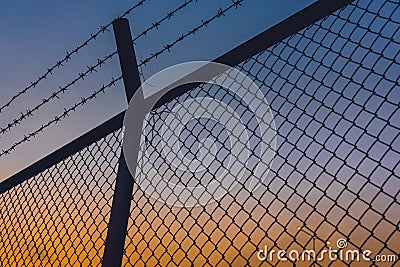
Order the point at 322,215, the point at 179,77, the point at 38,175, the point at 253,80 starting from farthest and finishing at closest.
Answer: the point at 38,175 → the point at 179,77 → the point at 253,80 → the point at 322,215

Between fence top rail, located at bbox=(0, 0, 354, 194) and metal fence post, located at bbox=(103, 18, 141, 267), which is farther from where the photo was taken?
metal fence post, located at bbox=(103, 18, 141, 267)

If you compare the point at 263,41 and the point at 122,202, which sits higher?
the point at 263,41

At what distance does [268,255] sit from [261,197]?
0.28m

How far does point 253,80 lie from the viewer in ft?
8.59

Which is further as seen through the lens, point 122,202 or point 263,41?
point 122,202

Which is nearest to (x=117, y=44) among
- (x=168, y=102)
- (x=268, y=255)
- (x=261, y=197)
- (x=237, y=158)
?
(x=168, y=102)

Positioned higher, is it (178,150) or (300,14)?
(300,14)

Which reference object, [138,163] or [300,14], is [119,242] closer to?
[138,163]

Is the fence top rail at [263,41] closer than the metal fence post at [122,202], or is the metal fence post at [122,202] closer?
the fence top rail at [263,41]

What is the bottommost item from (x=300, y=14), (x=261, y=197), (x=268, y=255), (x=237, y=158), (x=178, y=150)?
(x=268, y=255)

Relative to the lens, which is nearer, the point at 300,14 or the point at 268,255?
the point at 268,255

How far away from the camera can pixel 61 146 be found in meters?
3.47

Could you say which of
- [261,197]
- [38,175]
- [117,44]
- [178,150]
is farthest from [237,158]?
[38,175]

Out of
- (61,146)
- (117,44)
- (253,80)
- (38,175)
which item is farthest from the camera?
(38,175)
